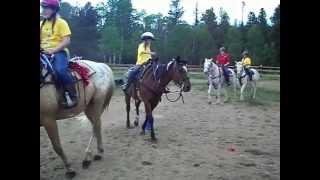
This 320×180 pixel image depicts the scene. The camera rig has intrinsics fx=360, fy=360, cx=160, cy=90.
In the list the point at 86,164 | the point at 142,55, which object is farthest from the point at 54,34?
the point at 142,55

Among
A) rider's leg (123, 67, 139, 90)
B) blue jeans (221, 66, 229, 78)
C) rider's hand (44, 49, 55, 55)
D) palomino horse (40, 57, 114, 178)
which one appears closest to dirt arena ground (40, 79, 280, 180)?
palomino horse (40, 57, 114, 178)

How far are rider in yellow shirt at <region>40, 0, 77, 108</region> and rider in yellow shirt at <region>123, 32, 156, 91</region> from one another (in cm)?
127

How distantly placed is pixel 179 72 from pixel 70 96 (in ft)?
5.70

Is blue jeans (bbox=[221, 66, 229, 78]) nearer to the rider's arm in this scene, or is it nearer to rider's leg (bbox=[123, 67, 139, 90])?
rider's leg (bbox=[123, 67, 139, 90])

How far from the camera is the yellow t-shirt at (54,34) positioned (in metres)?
2.96

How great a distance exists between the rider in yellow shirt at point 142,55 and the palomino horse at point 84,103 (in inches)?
26.4

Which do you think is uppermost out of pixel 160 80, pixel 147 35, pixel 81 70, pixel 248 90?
pixel 147 35

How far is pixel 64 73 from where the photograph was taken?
3.02 metres

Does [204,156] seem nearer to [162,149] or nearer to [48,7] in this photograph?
[162,149]

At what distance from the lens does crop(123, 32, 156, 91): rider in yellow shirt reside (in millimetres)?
4207

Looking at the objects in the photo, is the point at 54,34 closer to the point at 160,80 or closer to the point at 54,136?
the point at 54,136
